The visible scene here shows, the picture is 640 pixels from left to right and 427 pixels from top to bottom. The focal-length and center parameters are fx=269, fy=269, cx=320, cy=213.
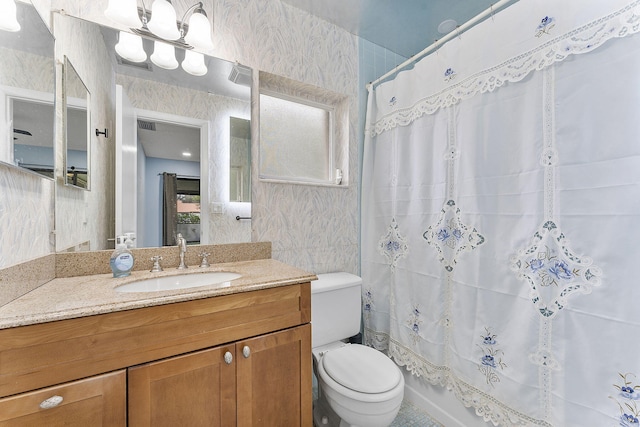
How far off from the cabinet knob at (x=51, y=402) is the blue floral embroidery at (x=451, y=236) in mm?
1482

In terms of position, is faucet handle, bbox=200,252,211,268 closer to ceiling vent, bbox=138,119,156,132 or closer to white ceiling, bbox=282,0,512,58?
ceiling vent, bbox=138,119,156,132

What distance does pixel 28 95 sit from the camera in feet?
2.85

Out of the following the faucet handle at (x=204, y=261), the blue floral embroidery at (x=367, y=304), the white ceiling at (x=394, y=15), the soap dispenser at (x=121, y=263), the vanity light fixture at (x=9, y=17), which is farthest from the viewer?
the blue floral embroidery at (x=367, y=304)

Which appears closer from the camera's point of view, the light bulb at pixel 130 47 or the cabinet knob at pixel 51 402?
the cabinet knob at pixel 51 402

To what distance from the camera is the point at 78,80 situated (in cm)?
113

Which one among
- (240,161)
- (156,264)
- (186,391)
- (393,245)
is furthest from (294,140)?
(186,391)

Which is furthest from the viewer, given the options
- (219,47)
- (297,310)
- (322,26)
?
(322,26)

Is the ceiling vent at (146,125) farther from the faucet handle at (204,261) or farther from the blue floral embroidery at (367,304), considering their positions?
the blue floral embroidery at (367,304)

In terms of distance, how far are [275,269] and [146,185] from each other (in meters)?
0.74

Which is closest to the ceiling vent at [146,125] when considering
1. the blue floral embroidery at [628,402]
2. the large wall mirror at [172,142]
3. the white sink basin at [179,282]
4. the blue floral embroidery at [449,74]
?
the large wall mirror at [172,142]

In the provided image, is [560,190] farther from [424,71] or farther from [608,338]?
[424,71]

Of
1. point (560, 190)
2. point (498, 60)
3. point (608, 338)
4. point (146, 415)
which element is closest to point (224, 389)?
point (146, 415)

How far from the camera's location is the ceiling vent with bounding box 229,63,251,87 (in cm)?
145

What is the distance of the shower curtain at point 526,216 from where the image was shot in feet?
2.81
